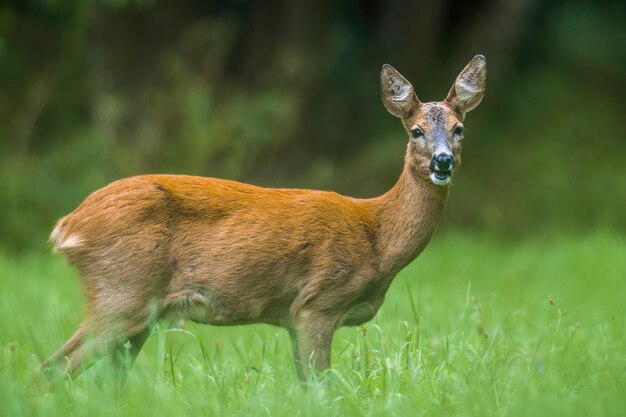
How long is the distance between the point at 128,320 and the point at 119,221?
17.2 inches

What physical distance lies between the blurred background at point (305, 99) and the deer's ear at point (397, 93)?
5.62m

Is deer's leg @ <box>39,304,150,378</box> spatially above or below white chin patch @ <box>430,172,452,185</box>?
below

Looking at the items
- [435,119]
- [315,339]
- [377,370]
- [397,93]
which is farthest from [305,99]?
[377,370]

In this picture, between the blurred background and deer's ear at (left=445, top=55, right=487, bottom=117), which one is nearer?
deer's ear at (left=445, top=55, right=487, bottom=117)

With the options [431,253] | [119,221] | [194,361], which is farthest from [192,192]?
[431,253]

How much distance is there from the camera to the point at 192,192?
207 inches

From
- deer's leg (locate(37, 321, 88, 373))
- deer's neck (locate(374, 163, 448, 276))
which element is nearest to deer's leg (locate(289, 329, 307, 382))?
deer's neck (locate(374, 163, 448, 276))

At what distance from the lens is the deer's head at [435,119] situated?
5.27 meters

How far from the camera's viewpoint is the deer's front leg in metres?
5.10

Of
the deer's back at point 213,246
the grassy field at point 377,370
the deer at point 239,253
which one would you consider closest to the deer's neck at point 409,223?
the deer at point 239,253

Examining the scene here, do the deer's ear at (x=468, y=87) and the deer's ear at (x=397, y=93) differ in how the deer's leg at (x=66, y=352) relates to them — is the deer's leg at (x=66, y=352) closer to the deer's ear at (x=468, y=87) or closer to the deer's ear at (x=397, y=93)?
the deer's ear at (x=397, y=93)

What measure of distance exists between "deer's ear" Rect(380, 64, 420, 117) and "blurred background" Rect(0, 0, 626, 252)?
5623 millimetres

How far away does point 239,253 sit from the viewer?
17.1ft

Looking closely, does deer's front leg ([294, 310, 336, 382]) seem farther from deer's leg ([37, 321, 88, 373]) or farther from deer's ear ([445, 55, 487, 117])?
deer's ear ([445, 55, 487, 117])
